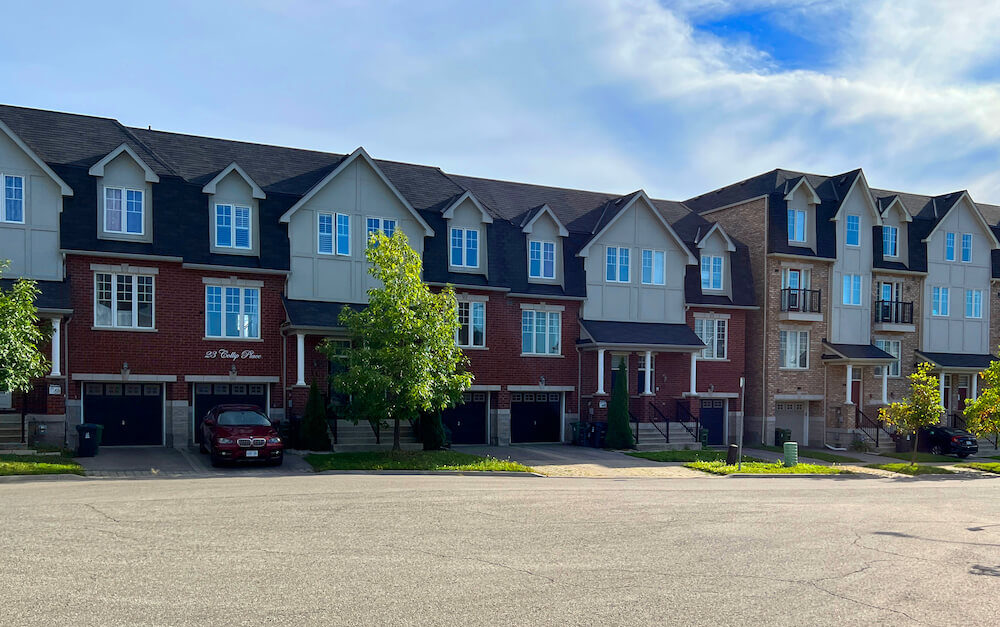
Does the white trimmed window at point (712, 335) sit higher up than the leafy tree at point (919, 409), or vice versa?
the white trimmed window at point (712, 335)

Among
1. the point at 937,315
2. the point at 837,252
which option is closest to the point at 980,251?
the point at 937,315

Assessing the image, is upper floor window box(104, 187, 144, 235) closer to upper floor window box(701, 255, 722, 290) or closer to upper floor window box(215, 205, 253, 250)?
upper floor window box(215, 205, 253, 250)

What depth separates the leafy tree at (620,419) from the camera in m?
31.4

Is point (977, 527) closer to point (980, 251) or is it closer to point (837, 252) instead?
point (837, 252)

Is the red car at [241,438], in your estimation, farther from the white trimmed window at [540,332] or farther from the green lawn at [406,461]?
the white trimmed window at [540,332]

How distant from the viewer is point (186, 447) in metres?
26.9

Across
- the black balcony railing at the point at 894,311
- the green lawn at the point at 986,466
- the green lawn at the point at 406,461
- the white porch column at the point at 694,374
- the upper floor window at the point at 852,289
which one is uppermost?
the upper floor window at the point at 852,289

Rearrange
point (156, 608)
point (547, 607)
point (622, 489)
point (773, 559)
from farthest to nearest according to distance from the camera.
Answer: point (622, 489)
point (773, 559)
point (547, 607)
point (156, 608)

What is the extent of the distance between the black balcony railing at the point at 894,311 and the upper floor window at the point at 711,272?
881 centimetres

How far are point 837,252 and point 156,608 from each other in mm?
36115

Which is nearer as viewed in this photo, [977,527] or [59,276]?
[977,527]

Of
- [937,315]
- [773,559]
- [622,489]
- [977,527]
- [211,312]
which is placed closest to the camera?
[773,559]

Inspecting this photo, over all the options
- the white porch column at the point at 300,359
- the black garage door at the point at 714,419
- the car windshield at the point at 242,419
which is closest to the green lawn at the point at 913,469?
the black garage door at the point at 714,419

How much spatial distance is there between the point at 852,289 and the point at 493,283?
18412 millimetres
